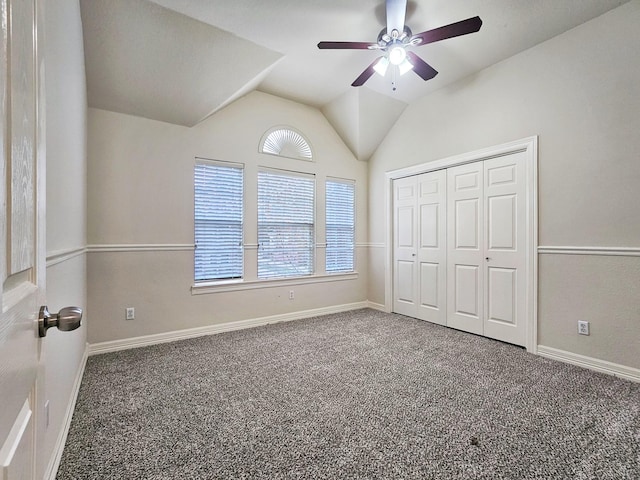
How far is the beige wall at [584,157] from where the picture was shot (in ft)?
7.99

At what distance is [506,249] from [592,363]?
1164 mm

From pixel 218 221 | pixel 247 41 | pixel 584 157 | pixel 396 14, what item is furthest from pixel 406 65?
pixel 218 221

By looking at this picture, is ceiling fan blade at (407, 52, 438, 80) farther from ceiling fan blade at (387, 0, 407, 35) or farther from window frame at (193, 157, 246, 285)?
window frame at (193, 157, 246, 285)

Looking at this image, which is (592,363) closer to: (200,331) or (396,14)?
(396,14)

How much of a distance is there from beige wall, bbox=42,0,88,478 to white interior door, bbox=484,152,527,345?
3547 millimetres

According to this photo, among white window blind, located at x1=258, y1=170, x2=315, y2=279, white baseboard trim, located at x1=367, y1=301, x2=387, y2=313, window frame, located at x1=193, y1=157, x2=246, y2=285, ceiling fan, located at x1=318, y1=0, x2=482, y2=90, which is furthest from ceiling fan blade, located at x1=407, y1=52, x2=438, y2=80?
white baseboard trim, located at x1=367, y1=301, x2=387, y2=313

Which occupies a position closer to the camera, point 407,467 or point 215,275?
point 407,467

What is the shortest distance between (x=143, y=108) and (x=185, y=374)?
8.06 ft

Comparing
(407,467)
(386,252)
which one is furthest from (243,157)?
(407,467)

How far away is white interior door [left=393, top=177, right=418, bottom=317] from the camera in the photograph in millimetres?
4168

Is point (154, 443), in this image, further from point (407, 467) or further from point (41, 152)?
point (41, 152)

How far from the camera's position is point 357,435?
169 cm

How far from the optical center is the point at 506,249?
322cm

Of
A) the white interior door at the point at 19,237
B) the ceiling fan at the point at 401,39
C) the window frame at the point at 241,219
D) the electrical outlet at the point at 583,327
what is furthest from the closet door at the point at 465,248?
the white interior door at the point at 19,237
